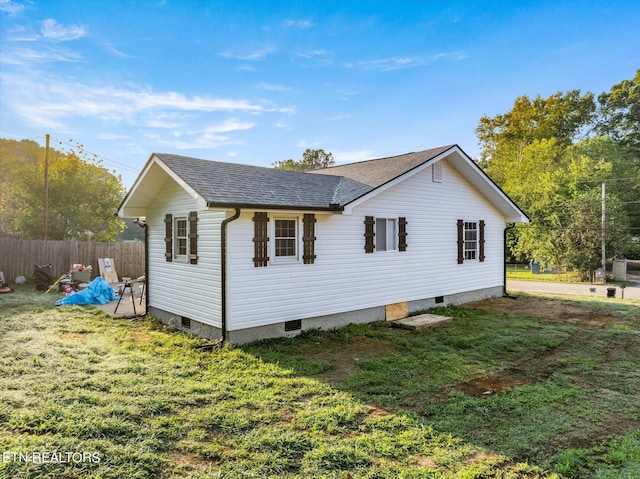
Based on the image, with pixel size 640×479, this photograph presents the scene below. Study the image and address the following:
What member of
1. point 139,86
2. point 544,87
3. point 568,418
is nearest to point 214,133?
point 139,86

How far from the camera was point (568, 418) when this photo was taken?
15.1 ft

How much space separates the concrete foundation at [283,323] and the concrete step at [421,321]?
0.58 metres

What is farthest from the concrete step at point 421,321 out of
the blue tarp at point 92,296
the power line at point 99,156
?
the power line at point 99,156

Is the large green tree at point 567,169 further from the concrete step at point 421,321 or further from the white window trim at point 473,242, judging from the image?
the concrete step at point 421,321

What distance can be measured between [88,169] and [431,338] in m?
25.2

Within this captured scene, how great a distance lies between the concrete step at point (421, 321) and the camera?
9352 millimetres

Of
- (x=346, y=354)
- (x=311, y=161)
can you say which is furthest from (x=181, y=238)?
(x=311, y=161)

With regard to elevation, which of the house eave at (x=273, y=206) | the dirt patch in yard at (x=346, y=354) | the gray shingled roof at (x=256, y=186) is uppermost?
the gray shingled roof at (x=256, y=186)

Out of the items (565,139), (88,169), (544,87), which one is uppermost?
(544,87)

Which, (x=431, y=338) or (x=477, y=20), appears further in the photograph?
(x=477, y=20)

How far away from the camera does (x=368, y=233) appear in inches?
383

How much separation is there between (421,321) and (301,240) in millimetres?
3776

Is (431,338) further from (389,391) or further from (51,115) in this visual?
(51,115)

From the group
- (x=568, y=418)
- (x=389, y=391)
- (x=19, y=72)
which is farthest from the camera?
(x=19, y=72)
